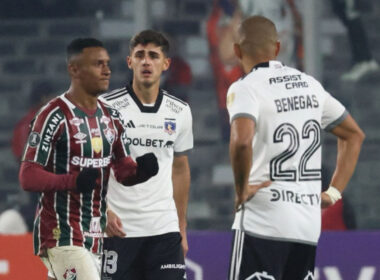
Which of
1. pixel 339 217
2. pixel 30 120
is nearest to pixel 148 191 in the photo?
pixel 339 217

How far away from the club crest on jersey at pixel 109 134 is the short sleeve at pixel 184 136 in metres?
1.19

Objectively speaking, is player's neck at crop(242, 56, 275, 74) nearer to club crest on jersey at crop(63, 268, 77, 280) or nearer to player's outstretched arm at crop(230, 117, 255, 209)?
player's outstretched arm at crop(230, 117, 255, 209)

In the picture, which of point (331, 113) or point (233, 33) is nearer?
point (331, 113)

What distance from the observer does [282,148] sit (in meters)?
7.37

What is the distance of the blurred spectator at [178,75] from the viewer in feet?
43.9

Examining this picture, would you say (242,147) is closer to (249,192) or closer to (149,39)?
(249,192)

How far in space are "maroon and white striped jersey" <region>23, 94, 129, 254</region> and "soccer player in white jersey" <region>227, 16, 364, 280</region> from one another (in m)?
0.72

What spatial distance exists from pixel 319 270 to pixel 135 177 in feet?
8.91

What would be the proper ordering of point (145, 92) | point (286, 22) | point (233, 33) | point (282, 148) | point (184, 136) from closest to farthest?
point (282, 148) → point (145, 92) → point (184, 136) → point (286, 22) → point (233, 33)

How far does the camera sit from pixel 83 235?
300 inches

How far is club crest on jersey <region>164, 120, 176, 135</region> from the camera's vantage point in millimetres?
8820

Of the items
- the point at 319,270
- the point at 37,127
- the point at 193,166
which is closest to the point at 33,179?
the point at 37,127

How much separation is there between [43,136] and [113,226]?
1.18m

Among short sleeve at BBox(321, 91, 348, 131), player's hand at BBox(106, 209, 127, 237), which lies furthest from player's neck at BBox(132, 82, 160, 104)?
short sleeve at BBox(321, 91, 348, 131)
